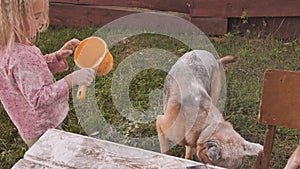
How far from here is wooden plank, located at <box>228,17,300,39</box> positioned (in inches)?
188

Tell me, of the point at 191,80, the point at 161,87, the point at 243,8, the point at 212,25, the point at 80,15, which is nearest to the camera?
the point at 191,80

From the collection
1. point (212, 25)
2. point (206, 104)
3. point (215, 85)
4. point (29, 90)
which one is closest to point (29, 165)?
point (29, 90)

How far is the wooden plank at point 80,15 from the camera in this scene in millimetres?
5211

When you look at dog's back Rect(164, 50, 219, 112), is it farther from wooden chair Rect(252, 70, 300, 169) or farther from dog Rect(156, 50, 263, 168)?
wooden chair Rect(252, 70, 300, 169)

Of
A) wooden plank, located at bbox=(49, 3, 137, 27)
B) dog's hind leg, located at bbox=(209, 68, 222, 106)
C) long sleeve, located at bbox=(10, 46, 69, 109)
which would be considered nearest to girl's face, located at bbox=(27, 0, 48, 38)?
long sleeve, located at bbox=(10, 46, 69, 109)

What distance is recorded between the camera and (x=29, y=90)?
1.81 metres

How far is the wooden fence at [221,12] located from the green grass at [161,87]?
0.62 ft

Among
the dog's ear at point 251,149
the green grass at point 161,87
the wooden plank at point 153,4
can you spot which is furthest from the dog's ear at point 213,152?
the wooden plank at point 153,4

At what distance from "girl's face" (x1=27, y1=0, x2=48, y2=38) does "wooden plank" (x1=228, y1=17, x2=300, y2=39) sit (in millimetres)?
3301

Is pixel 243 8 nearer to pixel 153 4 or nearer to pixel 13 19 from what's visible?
pixel 153 4

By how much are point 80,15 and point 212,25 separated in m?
1.64

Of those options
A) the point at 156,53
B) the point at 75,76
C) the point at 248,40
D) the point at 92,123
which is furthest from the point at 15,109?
the point at 248,40

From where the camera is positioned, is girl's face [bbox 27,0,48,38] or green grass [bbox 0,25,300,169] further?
green grass [bbox 0,25,300,169]

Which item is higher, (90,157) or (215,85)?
(90,157)
